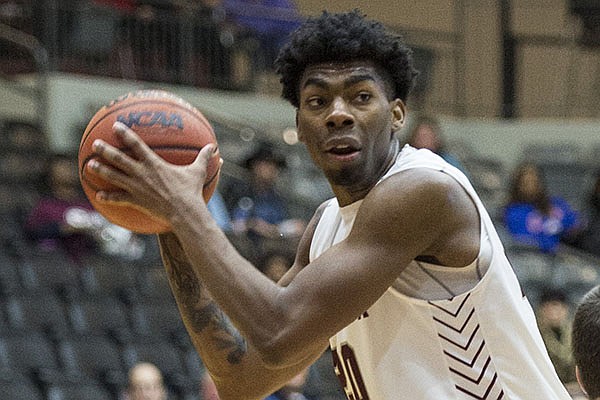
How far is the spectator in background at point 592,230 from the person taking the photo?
1156 centimetres

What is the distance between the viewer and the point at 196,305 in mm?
3582

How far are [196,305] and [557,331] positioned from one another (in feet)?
19.8

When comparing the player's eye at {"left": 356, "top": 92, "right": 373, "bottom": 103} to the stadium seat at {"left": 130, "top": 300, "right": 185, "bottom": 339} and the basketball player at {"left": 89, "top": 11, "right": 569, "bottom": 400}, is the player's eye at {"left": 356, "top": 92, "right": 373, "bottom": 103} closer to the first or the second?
the basketball player at {"left": 89, "top": 11, "right": 569, "bottom": 400}

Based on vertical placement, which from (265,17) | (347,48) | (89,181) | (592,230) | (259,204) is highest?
(347,48)

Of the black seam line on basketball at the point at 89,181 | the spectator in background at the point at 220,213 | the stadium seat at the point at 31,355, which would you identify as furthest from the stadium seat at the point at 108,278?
the black seam line on basketball at the point at 89,181

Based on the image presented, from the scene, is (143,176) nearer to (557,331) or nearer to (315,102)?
(315,102)

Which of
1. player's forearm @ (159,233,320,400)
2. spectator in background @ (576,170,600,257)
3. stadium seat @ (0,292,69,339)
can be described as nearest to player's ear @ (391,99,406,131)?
player's forearm @ (159,233,320,400)

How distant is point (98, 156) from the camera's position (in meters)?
3.08

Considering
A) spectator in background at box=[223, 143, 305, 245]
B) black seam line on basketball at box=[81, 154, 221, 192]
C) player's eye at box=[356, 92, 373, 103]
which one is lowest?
spectator in background at box=[223, 143, 305, 245]

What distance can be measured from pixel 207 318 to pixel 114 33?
852 cm

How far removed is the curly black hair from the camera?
329 centimetres

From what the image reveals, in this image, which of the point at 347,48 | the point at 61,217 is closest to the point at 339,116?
the point at 347,48

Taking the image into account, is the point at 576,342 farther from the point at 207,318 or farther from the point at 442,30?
the point at 442,30

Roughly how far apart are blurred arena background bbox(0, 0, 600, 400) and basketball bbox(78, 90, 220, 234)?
5.18 meters
